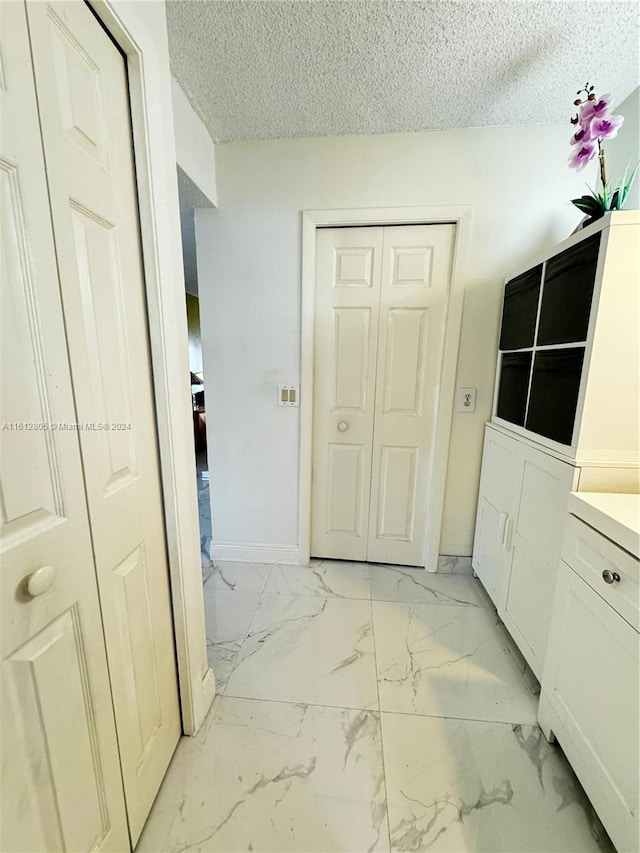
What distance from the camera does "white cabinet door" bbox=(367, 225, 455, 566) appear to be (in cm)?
180

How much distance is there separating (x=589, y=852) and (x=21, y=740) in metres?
1.43

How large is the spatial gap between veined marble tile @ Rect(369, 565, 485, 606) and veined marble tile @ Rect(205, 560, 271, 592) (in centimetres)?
67

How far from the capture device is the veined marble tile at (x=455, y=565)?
2061 mm

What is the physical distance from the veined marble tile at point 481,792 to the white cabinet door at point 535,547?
0.92ft

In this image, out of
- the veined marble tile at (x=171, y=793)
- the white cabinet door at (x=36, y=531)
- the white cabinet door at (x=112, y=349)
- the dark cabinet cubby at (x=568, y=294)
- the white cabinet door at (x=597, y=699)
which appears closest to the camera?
the white cabinet door at (x=36, y=531)

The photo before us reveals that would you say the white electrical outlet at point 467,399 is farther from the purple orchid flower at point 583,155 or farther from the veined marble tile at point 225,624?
the veined marble tile at point 225,624

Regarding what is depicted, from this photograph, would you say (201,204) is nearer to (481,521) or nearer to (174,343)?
(174,343)

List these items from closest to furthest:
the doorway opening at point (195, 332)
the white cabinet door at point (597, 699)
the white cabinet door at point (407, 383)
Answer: the white cabinet door at point (597, 699) < the doorway opening at point (195, 332) < the white cabinet door at point (407, 383)

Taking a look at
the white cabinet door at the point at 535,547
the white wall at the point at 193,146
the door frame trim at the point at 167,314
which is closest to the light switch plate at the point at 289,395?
the door frame trim at the point at 167,314

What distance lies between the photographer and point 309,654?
1499mm

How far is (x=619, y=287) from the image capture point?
40.4 inches

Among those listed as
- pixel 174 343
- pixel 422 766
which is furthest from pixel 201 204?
pixel 422 766

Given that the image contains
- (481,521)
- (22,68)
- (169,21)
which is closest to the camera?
(22,68)

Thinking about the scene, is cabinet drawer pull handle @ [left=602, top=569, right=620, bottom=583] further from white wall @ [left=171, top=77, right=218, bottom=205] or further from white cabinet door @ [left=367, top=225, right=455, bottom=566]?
white wall @ [left=171, top=77, right=218, bottom=205]
